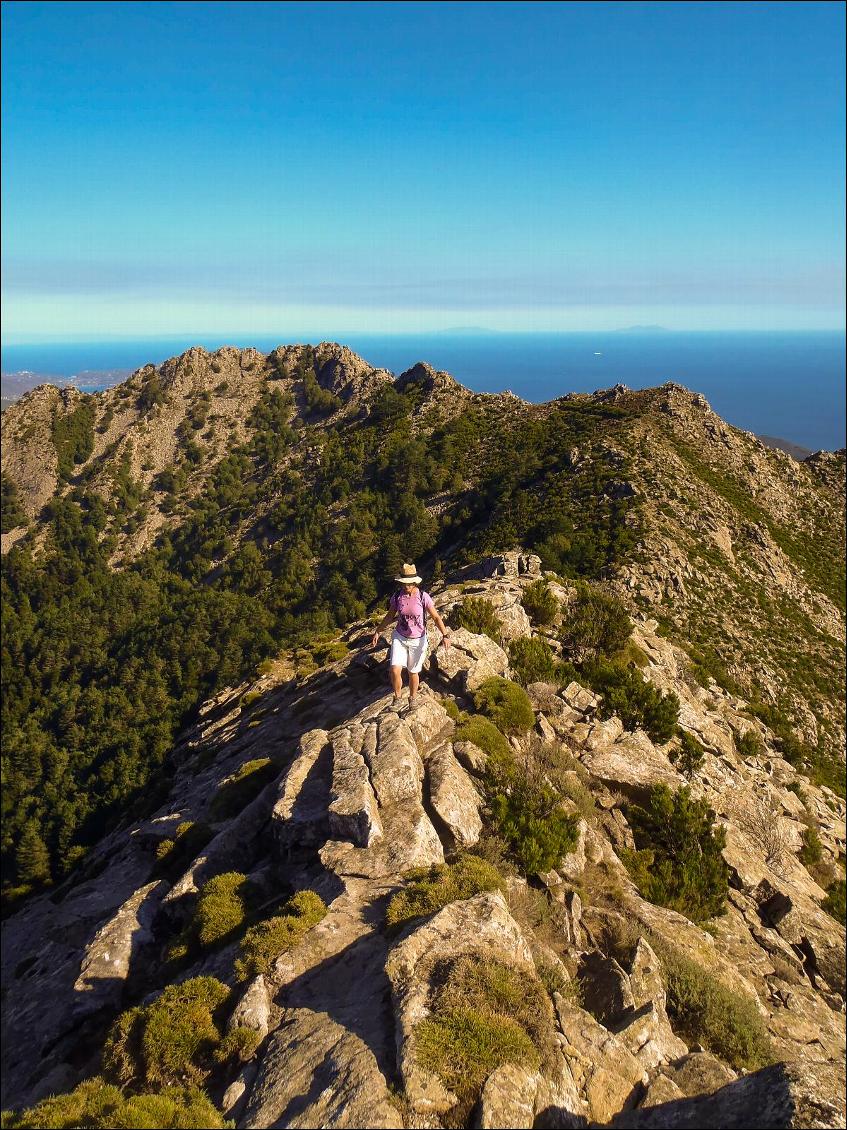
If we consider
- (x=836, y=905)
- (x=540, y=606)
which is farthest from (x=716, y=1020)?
(x=540, y=606)

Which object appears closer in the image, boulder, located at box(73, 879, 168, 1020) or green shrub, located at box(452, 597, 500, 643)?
boulder, located at box(73, 879, 168, 1020)

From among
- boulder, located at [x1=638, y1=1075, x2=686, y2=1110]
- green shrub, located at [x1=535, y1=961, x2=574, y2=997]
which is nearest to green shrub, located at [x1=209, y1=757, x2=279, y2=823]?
green shrub, located at [x1=535, y1=961, x2=574, y2=997]

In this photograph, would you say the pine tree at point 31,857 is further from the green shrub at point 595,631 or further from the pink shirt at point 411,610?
the pink shirt at point 411,610

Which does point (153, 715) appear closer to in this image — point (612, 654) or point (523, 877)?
point (612, 654)

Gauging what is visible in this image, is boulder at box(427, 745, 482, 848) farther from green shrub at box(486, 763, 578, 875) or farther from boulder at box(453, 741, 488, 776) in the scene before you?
green shrub at box(486, 763, 578, 875)

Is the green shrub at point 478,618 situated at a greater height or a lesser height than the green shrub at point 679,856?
greater

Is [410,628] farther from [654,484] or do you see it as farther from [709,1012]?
[654,484]

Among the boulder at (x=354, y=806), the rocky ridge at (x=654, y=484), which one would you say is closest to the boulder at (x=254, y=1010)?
the boulder at (x=354, y=806)
